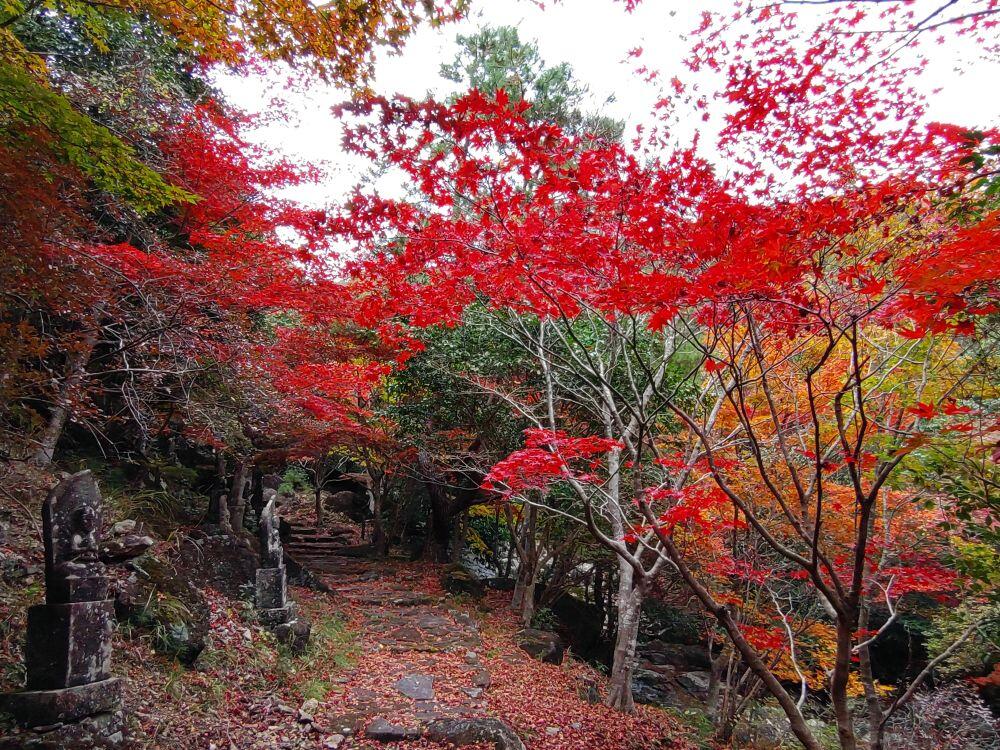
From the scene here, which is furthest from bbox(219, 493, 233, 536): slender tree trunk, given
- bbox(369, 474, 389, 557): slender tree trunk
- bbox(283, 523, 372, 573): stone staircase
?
bbox(369, 474, 389, 557): slender tree trunk

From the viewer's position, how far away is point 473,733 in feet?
18.0

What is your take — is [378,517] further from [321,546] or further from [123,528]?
[123,528]

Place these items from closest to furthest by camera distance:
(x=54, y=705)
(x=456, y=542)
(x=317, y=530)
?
1. (x=54, y=705)
2. (x=456, y=542)
3. (x=317, y=530)

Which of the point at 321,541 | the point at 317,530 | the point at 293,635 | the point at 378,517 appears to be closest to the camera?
the point at 293,635

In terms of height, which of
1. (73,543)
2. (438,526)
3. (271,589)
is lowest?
(438,526)

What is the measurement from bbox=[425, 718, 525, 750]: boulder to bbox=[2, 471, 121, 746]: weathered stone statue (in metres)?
3.01

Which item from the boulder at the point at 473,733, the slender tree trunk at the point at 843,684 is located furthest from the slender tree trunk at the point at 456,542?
the slender tree trunk at the point at 843,684

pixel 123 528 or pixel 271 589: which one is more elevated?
pixel 123 528

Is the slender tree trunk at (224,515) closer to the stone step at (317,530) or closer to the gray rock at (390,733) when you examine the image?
the gray rock at (390,733)

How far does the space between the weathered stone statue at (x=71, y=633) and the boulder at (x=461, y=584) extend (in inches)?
365

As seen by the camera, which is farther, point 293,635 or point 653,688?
point 653,688

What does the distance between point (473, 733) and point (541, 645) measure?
4814 mm


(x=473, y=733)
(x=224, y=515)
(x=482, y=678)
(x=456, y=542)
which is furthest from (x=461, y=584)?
(x=473, y=733)

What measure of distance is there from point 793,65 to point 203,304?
6521 mm
